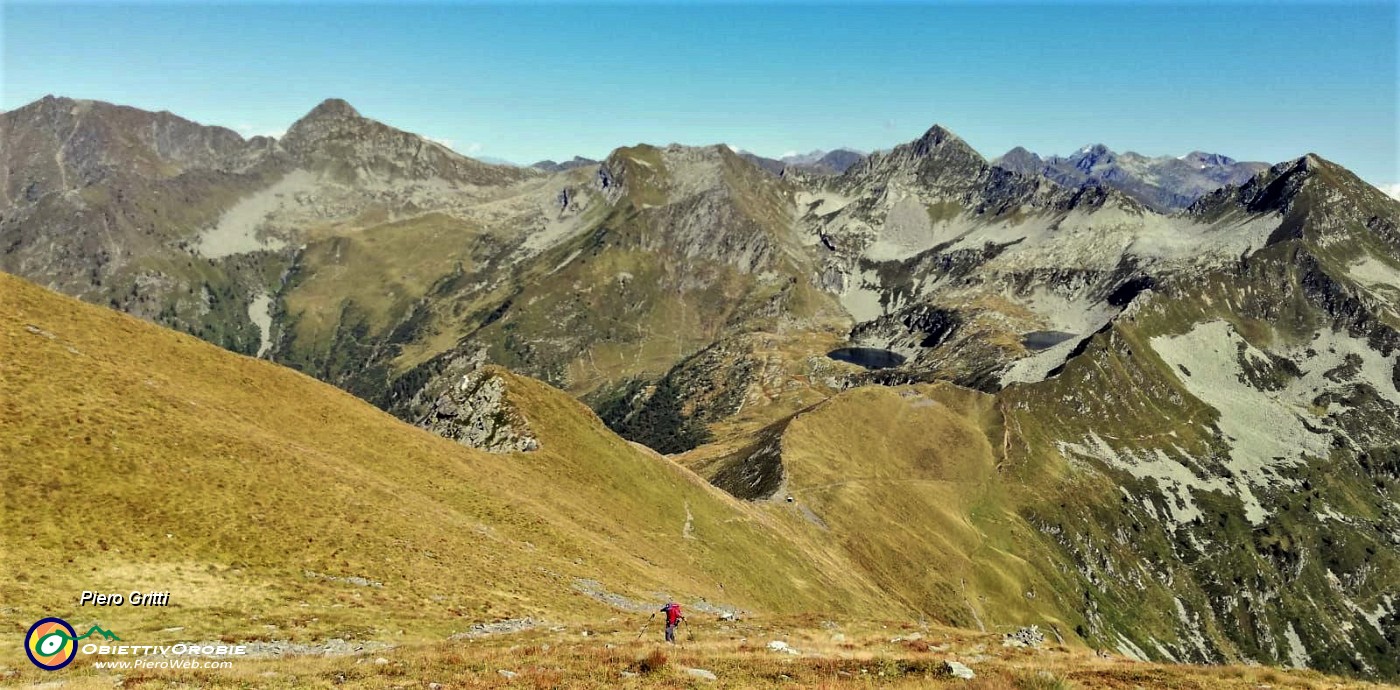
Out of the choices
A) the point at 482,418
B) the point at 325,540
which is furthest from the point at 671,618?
the point at 482,418

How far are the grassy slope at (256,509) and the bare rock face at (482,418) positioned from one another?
790cm

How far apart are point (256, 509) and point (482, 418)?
161 feet

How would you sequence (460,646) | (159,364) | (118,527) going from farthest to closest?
(159,364), (118,527), (460,646)

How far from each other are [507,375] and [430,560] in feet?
176

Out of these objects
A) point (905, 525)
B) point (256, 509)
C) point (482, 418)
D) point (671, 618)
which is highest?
point (482, 418)

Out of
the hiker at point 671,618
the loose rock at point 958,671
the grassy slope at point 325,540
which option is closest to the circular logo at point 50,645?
the grassy slope at point 325,540

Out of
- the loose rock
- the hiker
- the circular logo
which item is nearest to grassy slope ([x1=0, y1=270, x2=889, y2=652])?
the circular logo

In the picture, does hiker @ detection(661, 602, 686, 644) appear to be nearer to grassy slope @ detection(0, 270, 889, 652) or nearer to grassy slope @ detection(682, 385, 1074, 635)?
grassy slope @ detection(0, 270, 889, 652)

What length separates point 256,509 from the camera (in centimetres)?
4216

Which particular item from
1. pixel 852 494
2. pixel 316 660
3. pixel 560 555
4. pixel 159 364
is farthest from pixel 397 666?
pixel 852 494

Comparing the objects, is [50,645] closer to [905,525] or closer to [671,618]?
[671,618]

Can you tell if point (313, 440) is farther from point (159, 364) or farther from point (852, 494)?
point (852, 494)

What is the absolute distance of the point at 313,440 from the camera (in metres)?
58.7

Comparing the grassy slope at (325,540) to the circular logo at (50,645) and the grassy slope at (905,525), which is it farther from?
the grassy slope at (905,525)
